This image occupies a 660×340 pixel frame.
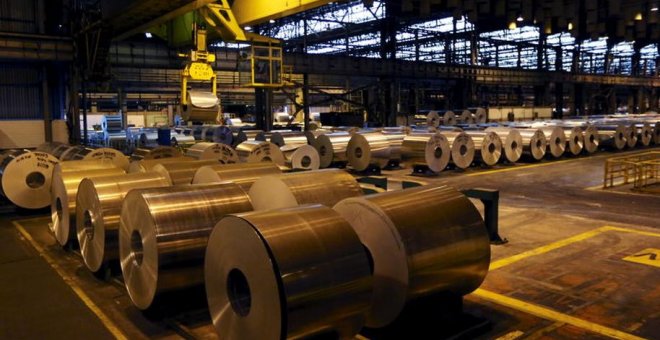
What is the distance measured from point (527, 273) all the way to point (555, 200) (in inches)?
224

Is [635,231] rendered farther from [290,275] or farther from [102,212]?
[102,212]

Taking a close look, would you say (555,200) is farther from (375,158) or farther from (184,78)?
(184,78)

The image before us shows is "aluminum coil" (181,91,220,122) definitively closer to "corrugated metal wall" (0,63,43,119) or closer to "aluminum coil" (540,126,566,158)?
"corrugated metal wall" (0,63,43,119)

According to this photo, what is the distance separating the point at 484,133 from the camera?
1730 cm

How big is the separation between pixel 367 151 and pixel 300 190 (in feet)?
34.7

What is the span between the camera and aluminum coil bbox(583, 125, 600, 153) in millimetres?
20625

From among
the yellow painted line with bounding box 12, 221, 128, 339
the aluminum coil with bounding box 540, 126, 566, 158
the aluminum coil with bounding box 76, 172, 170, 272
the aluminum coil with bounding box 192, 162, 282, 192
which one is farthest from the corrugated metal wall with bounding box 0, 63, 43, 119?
the aluminum coil with bounding box 540, 126, 566, 158

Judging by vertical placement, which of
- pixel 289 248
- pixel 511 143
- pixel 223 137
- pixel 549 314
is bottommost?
pixel 549 314

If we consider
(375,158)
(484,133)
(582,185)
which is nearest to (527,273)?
(582,185)

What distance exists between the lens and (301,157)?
48.9 feet

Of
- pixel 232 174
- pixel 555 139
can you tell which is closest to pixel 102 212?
pixel 232 174

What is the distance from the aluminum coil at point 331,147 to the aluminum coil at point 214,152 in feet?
14.2

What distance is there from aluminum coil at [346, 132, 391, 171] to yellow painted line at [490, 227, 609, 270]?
841cm

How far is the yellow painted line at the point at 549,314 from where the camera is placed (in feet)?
15.0
